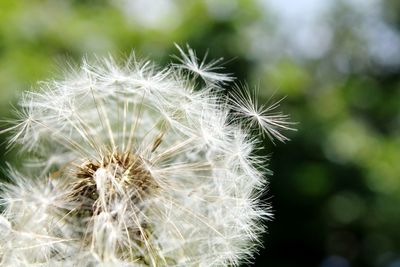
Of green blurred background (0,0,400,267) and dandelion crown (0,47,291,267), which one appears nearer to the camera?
dandelion crown (0,47,291,267)

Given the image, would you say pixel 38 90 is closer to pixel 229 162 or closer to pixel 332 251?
pixel 229 162

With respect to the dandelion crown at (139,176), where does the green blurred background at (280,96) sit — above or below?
above

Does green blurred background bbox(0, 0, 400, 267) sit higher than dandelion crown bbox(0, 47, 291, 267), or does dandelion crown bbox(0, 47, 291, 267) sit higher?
green blurred background bbox(0, 0, 400, 267)

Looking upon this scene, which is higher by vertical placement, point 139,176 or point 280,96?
point 280,96

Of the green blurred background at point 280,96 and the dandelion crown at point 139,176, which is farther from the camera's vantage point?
the green blurred background at point 280,96

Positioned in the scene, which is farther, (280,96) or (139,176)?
(280,96)
